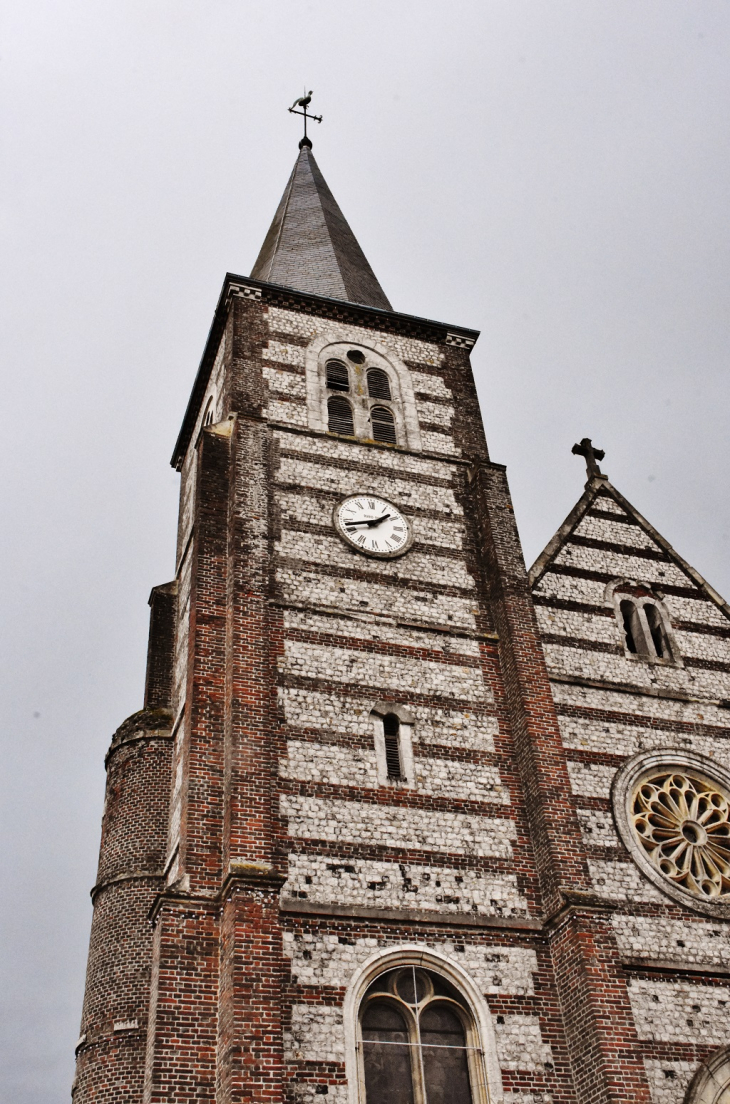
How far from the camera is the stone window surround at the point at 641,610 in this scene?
18.7 meters

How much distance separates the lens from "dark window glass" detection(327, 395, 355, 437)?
20578 millimetres

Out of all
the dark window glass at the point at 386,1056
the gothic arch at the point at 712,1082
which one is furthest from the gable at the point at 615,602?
the dark window glass at the point at 386,1056

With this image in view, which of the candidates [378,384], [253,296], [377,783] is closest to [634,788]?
[377,783]

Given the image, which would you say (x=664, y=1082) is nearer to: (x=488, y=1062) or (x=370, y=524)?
(x=488, y=1062)

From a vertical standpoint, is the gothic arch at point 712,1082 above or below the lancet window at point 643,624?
below

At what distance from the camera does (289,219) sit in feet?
90.2

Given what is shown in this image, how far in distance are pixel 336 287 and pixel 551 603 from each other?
9305mm

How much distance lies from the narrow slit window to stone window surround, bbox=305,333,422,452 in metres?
6.24

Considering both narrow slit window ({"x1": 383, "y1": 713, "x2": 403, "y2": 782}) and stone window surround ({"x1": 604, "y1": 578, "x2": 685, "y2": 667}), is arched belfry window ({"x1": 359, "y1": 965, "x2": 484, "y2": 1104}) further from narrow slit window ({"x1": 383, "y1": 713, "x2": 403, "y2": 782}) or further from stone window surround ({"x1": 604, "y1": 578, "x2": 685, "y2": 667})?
stone window surround ({"x1": 604, "y1": 578, "x2": 685, "y2": 667})

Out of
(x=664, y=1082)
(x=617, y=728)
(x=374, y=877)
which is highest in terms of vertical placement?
(x=617, y=728)

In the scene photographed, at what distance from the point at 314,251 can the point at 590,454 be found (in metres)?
8.60

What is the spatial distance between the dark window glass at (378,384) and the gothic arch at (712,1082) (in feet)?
43.0

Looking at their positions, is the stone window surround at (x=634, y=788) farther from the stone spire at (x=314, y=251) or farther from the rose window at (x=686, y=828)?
the stone spire at (x=314, y=251)

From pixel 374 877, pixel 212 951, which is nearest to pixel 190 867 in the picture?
pixel 212 951
